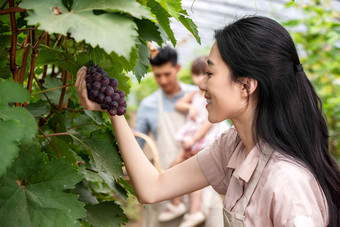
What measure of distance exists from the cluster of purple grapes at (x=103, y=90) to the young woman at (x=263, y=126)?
5.7 inches

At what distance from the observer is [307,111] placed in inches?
54.8

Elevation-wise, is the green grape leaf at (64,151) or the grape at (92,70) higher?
the grape at (92,70)

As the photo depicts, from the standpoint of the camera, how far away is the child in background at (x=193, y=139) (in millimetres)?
3539

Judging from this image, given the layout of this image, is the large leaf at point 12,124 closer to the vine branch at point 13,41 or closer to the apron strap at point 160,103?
the vine branch at point 13,41

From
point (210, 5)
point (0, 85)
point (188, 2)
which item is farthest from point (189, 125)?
point (210, 5)

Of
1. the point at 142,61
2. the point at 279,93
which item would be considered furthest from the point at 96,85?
the point at 279,93

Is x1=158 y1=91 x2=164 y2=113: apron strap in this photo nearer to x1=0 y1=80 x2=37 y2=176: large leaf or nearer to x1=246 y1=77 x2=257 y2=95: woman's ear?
x1=246 y1=77 x2=257 y2=95: woman's ear

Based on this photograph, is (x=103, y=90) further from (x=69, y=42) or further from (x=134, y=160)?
(x=134, y=160)

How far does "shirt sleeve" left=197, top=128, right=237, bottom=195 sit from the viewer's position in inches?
61.0

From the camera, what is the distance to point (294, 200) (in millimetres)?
1161

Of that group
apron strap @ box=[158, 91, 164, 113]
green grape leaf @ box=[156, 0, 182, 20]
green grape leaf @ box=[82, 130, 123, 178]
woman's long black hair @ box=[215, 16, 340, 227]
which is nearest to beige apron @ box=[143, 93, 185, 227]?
apron strap @ box=[158, 91, 164, 113]

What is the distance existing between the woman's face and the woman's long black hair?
2 centimetres

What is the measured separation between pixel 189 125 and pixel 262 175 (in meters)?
2.42

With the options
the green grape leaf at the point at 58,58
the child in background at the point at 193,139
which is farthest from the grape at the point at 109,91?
the child in background at the point at 193,139
